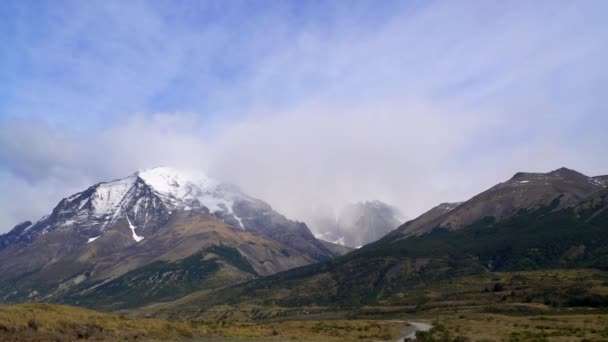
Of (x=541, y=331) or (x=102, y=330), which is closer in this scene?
(x=102, y=330)

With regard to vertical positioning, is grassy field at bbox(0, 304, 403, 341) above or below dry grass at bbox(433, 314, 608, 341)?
above

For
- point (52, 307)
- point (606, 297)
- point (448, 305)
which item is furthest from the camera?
point (448, 305)

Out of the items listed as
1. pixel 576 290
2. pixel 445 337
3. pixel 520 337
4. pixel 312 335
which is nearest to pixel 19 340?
pixel 312 335

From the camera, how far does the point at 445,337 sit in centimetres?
8156

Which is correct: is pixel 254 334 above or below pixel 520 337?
above

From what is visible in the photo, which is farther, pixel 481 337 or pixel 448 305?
pixel 448 305

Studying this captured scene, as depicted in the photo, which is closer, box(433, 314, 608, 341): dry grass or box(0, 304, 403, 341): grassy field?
box(0, 304, 403, 341): grassy field

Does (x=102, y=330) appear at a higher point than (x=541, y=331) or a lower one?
higher

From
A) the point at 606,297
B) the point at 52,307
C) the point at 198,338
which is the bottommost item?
the point at 606,297

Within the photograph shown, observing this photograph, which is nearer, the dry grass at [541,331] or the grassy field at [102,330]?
the grassy field at [102,330]

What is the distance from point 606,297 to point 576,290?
1584 centimetres

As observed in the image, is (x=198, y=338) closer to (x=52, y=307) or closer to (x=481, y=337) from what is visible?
(x=52, y=307)

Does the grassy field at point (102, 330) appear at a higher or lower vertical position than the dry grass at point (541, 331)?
higher

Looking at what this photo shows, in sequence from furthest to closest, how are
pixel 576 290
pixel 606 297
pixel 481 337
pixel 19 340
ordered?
pixel 576 290
pixel 606 297
pixel 481 337
pixel 19 340
